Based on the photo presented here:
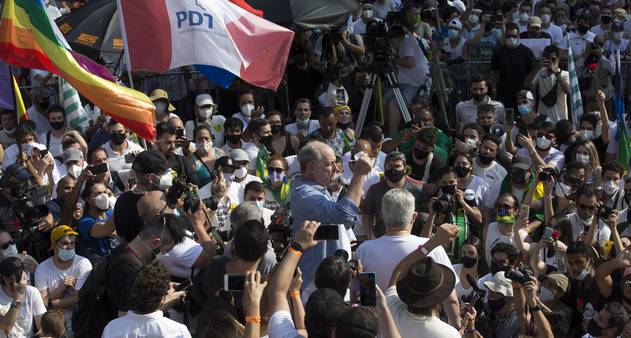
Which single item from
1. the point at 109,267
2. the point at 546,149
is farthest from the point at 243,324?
the point at 546,149

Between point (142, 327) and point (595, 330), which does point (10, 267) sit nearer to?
point (142, 327)

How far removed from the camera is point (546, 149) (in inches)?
504

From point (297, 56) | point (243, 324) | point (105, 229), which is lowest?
point (297, 56)

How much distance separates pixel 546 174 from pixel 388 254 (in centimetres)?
377

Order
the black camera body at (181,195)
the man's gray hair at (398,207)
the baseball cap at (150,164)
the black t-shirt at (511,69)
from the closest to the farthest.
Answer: the man's gray hair at (398,207), the black camera body at (181,195), the baseball cap at (150,164), the black t-shirt at (511,69)

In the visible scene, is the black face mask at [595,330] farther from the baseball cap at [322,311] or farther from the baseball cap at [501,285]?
the baseball cap at [322,311]

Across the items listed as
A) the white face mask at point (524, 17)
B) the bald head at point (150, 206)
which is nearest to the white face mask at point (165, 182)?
the bald head at point (150, 206)

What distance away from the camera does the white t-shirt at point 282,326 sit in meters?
6.14

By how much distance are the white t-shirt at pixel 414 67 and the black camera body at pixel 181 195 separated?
7521 millimetres

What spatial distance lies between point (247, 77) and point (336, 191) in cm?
162

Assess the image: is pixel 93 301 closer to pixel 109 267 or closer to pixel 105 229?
pixel 109 267

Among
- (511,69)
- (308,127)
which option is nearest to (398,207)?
(308,127)

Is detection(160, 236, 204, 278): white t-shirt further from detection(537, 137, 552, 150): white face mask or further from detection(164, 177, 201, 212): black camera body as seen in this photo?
detection(537, 137, 552, 150): white face mask

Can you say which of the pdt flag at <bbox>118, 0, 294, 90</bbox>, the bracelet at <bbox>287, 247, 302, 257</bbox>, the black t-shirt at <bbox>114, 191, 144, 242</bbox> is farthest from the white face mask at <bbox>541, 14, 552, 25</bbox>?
the bracelet at <bbox>287, 247, 302, 257</bbox>
